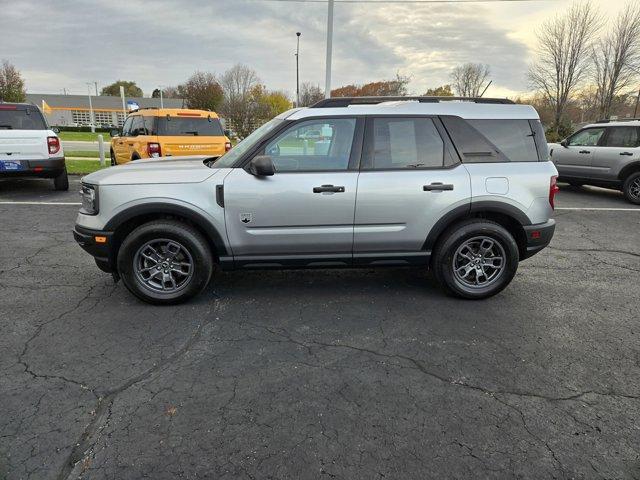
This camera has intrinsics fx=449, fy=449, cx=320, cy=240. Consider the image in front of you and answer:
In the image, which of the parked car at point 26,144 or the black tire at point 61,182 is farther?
the black tire at point 61,182

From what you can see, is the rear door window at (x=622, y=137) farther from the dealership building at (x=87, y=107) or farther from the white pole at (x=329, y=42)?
the dealership building at (x=87, y=107)

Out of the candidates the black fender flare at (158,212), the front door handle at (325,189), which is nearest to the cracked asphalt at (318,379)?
the black fender flare at (158,212)

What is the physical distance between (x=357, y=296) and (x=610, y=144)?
31.2 feet

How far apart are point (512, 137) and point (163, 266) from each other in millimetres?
3601

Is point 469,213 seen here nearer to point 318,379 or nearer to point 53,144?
point 318,379

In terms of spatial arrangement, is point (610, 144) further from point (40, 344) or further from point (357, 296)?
point (40, 344)

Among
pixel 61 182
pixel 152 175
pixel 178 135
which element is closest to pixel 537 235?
pixel 152 175

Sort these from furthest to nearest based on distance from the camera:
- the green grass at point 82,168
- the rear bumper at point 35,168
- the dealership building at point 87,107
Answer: the dealership building at point 87,107, the green grass at point 82,168, the rear bumper at point 35,168

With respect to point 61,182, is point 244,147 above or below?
above

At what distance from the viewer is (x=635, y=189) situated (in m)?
10.3

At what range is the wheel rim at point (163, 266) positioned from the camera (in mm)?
4168

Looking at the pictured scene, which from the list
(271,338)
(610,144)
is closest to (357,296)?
(271,338)

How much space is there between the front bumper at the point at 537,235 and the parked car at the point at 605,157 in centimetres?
758

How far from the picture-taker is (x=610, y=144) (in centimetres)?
1076
